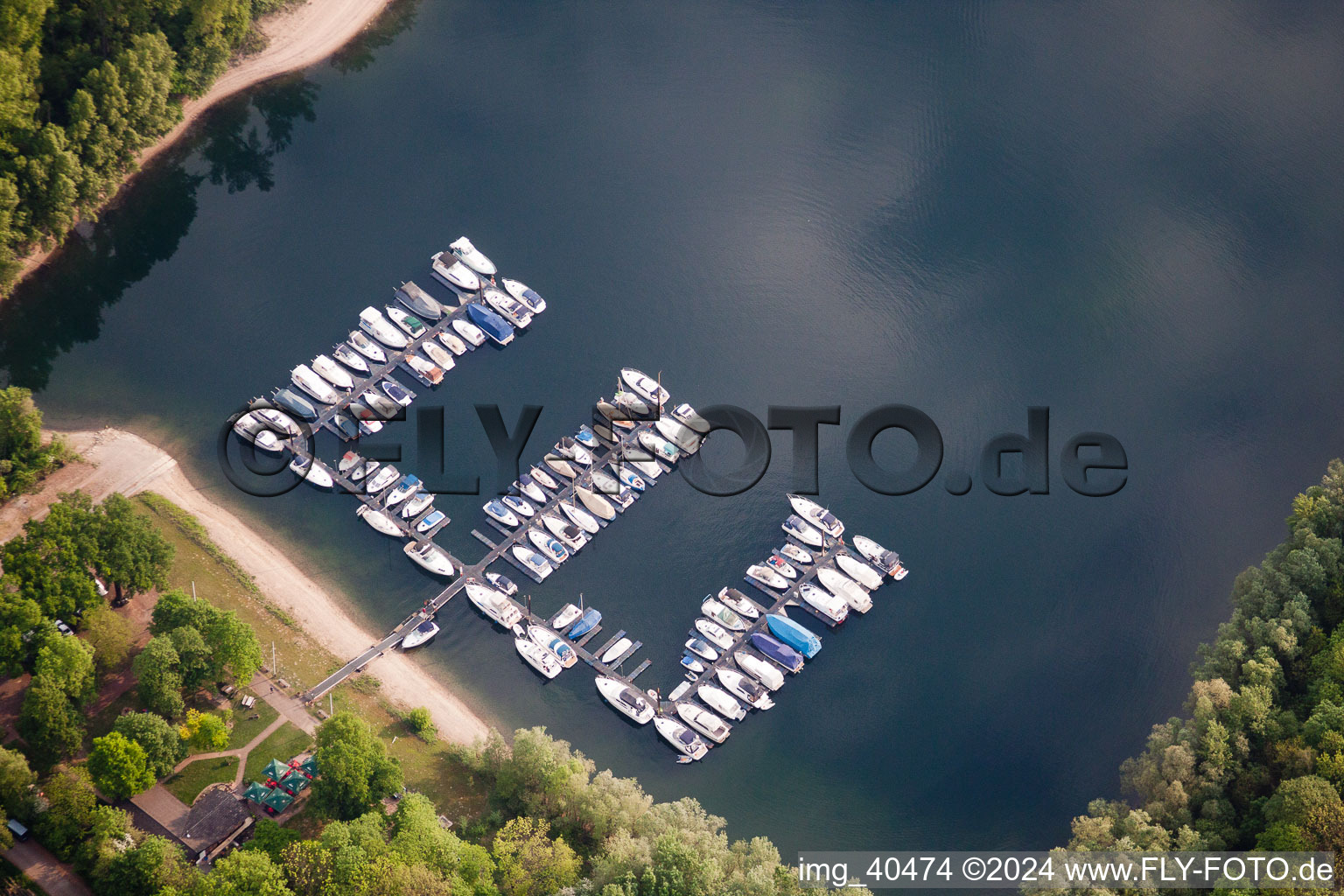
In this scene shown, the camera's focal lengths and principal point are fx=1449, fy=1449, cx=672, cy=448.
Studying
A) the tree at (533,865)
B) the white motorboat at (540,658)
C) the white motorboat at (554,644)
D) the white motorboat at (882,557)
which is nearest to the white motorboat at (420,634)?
the white motorboat at (540,658)

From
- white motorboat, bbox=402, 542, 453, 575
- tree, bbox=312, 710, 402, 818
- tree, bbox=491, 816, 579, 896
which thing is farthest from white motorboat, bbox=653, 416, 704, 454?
tree, bbox=491, 816, 579, 896

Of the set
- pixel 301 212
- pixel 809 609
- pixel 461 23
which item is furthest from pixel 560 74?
pixel 809 609

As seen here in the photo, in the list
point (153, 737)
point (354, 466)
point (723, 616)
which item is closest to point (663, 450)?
point (723, 616)

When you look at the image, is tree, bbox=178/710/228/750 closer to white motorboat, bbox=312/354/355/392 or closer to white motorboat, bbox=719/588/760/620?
white motorboat, bbox=312/354/355/392

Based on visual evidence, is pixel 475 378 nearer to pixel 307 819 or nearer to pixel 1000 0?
pixel 307 819

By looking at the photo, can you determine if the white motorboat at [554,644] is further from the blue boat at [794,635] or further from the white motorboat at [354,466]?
the white motorboat at [354,466]

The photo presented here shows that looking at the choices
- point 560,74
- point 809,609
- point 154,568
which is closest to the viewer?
point 154,568
